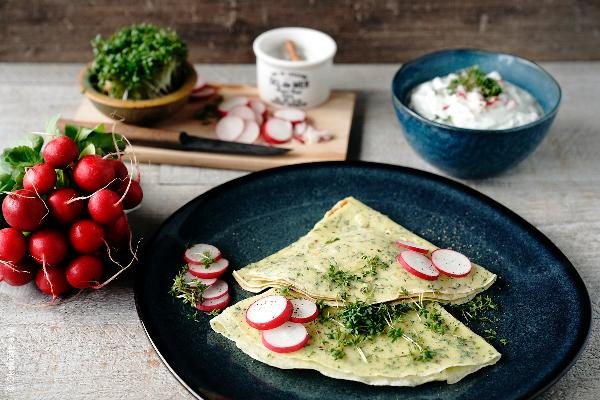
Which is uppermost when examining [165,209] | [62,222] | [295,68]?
[295,68]

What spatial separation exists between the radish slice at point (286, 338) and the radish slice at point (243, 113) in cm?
148

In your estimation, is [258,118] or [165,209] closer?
[165,209]

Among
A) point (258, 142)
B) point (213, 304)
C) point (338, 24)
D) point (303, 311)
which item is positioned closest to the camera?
point (303, 311)

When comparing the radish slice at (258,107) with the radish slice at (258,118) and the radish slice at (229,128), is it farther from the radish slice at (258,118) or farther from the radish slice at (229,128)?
the radish slice at (229,128)

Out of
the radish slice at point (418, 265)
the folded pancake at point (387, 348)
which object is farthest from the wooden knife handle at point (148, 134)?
the radish slice at point (418, 265)

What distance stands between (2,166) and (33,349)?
63 centimetres

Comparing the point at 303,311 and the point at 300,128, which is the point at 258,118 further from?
the point at 303,311

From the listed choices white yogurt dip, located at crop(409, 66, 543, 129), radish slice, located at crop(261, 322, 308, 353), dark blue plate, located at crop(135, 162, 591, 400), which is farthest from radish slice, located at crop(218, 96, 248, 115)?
radish slice, located at crop(261, 322, 308, 353)

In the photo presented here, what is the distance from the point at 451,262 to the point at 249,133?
1314mm

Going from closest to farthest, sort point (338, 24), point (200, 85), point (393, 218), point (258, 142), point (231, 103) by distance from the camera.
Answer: point (393, 218) → point (258, 142) → point (231, 103) → point (200, 85) → point (338, 24)

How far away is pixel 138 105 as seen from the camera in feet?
10.3

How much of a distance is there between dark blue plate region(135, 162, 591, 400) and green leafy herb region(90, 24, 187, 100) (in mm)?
783

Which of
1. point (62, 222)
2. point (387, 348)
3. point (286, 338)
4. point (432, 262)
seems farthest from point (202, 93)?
point (387, 348)

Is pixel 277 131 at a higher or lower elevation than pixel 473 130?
lower
